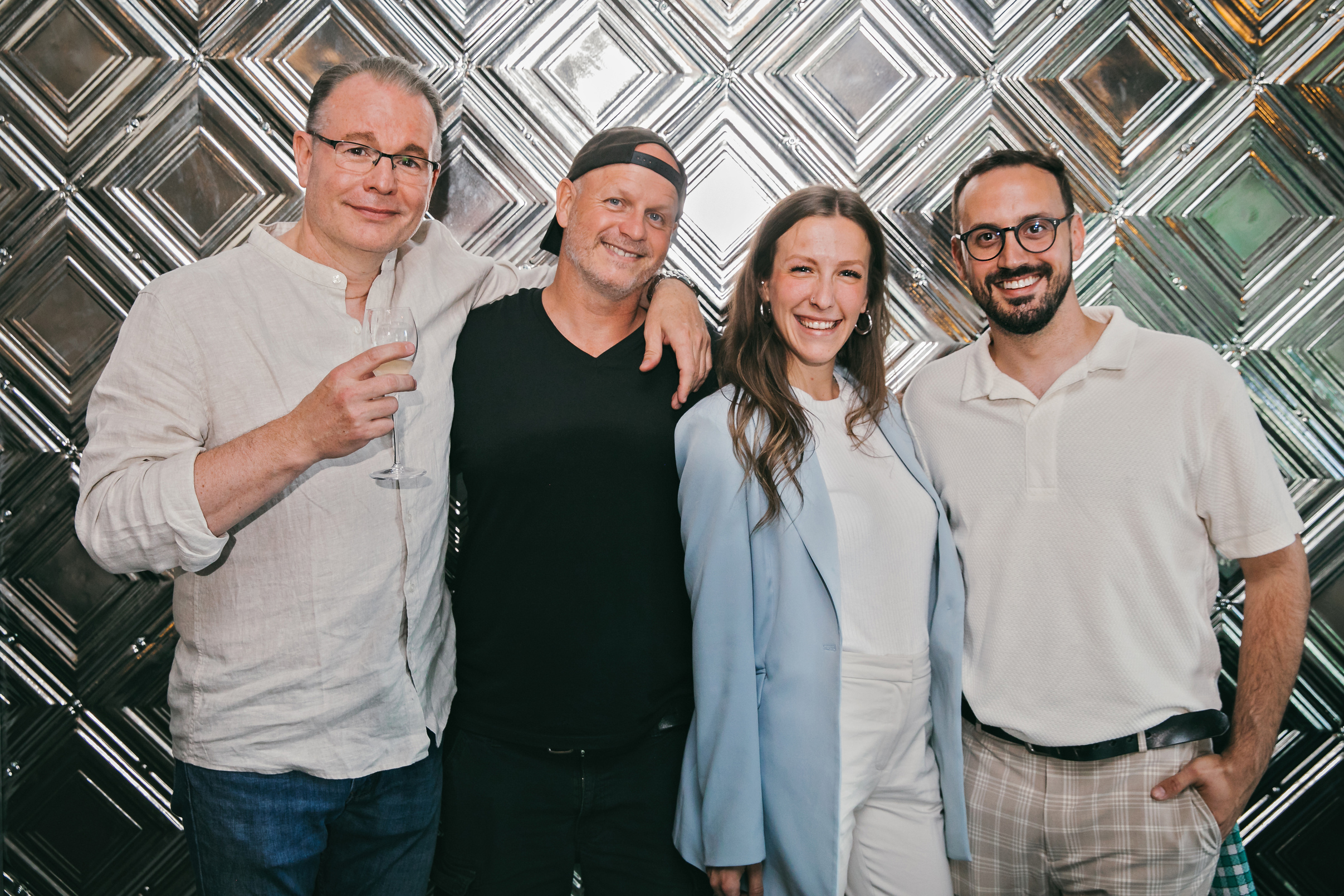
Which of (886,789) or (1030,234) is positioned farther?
(1030,234)

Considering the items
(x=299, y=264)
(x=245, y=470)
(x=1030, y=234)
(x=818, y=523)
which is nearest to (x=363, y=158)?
(x=299, y=264)

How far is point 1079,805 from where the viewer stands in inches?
70.5

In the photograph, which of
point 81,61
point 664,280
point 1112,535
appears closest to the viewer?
point 1112,535

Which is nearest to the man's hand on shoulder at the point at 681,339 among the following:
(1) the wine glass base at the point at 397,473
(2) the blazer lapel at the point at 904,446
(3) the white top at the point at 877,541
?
(3) the white top at the point at 877,541

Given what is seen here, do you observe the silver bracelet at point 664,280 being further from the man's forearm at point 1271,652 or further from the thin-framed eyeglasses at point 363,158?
the man's forearm at point 1271,652

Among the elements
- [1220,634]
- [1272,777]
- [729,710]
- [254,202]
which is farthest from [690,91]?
[1272,777]

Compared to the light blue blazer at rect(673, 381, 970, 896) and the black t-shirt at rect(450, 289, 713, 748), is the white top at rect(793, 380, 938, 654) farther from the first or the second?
the black t-shirt at rect(450, 289, 713, 748)

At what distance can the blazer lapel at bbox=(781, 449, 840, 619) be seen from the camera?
169cm

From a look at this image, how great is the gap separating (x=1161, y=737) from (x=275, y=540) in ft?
7.06

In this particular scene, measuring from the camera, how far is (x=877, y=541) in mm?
1793

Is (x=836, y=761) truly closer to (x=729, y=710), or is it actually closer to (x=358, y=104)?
(x=729, y=710)

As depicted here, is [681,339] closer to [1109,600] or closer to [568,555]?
[568,555]

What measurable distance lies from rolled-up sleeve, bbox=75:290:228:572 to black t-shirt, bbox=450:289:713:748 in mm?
604

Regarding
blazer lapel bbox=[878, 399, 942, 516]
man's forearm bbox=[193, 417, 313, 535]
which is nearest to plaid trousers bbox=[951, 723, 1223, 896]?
blazer lapel bbox=[878, 399, 942, 516]
